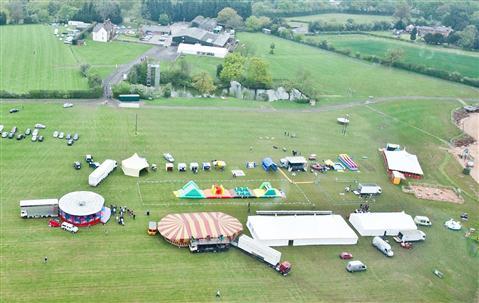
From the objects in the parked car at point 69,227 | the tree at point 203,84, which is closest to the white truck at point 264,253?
the parked car at point 69,227

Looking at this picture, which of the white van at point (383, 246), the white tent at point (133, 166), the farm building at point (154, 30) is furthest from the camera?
the farm building at point (154, 30)

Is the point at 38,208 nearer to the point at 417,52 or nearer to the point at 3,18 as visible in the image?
the point at 3,18

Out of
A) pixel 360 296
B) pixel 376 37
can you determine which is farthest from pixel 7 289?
pixel 376 37

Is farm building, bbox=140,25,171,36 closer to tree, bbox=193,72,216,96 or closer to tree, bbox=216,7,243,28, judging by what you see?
tree, bbox=216,7,243,28

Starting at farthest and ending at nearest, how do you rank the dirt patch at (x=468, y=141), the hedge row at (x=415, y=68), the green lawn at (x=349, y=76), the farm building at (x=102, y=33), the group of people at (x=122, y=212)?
the farm building at (x=102, y=33), the hedge row at (x=415, y=68), the green lawn at (x=349, y=76), the dirt patch at (x=468, y=141), the group of people at (x=122, y=212)

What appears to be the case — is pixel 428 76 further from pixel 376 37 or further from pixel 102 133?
pixel 102 133

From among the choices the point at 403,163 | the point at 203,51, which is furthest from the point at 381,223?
the point at 203,51

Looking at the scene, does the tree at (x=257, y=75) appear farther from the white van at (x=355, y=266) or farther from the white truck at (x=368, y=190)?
the white van at (x=355, y=266)

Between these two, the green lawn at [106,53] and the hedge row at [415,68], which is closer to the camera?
the green lawn at [106,53]
